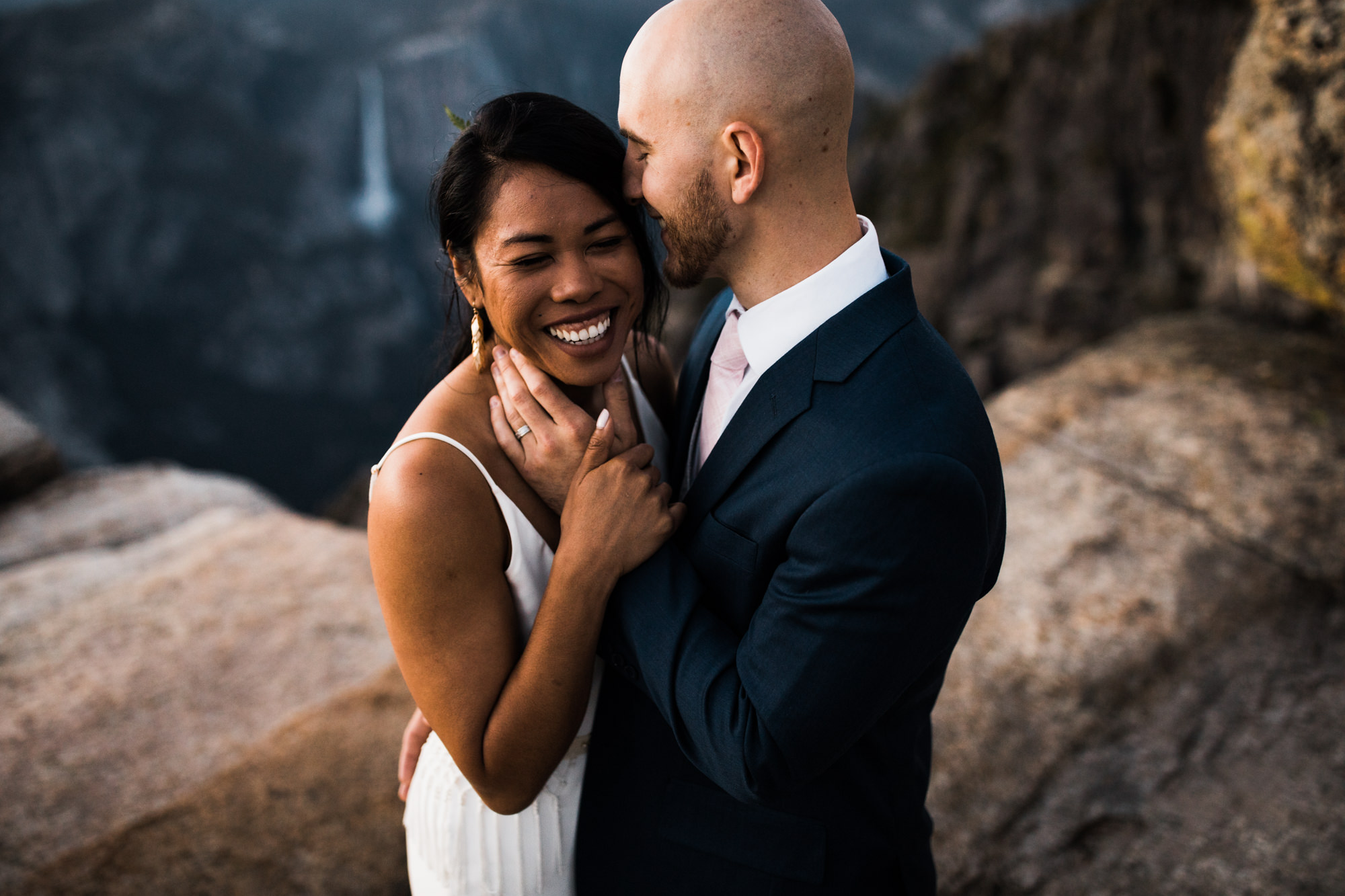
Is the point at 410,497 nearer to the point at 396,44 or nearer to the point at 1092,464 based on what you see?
the point at 1092,464

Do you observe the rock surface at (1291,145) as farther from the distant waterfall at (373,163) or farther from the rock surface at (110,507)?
the distant waterfall at (373,163)

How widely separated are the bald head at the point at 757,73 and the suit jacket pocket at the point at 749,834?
4.27 feet

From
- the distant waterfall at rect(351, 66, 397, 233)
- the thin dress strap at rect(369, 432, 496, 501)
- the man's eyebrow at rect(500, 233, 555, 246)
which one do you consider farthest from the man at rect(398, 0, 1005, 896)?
the distant waterfall at rect(351, 66, 397, 233)

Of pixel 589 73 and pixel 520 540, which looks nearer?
pixel 520 540

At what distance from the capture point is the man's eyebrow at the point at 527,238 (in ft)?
5.00

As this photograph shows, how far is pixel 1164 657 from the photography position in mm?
3146

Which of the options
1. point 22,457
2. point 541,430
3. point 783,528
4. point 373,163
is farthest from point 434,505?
point 373,163

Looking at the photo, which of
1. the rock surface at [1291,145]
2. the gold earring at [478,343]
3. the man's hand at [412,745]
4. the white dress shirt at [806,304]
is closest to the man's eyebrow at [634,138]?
the white dress shirt at [806,304]

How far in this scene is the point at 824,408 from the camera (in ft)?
4.54

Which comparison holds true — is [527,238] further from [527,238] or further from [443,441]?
[443,441]

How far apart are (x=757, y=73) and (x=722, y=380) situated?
643 millimetres

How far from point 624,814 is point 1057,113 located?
9.99 metres

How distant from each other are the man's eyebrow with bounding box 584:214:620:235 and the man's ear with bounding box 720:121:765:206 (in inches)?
10.4

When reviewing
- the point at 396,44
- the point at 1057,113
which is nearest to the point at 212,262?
the point at 396,44
